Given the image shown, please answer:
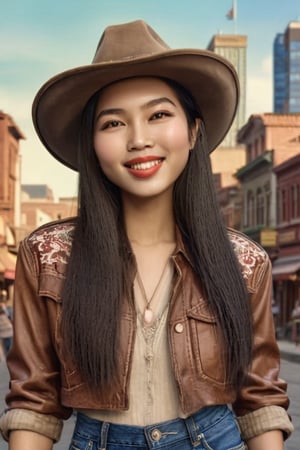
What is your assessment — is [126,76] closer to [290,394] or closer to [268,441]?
[268,441]

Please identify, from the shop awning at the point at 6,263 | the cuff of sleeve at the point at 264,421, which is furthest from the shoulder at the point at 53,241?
the shop awning at the point at 6,263

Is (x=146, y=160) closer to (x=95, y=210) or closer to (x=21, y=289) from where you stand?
(x=95, y=210)

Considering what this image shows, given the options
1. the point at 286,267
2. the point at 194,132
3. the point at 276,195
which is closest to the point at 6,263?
the point at 276,195

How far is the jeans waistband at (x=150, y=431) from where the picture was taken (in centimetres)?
224

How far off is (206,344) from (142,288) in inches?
9.6

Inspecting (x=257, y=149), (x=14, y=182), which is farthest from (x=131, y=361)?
(x=14, y=182)

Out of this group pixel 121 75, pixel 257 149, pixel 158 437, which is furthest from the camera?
pixel 257 149

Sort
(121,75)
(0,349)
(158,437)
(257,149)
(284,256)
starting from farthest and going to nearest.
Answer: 1. (257,149)
2. (284,256)
3. (0,349)
4. (121,75)
5. (158,437)

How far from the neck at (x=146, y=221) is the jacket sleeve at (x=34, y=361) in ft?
1.09

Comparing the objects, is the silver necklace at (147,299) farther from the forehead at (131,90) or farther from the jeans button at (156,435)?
the forehead at (131,90)

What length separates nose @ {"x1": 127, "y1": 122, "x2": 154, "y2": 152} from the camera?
7.79 ft

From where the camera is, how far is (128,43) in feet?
8.01

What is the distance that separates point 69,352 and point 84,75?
2.51 feet

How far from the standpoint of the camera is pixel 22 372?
2344 millimetres
